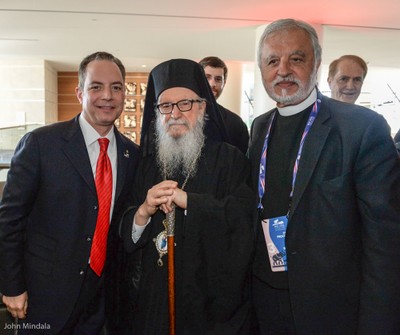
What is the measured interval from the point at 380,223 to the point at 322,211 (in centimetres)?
23

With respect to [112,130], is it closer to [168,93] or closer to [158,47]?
[168,93]

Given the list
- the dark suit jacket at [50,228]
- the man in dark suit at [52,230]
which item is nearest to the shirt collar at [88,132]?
the man in dark suit at [52,230]

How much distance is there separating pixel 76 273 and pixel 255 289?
0.98m

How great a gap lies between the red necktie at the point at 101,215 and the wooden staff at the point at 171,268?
1.63 ft

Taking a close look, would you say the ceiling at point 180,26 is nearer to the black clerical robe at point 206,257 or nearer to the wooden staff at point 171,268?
the black clerical robe at point 206,257

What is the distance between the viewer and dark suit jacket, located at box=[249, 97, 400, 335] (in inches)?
63.4

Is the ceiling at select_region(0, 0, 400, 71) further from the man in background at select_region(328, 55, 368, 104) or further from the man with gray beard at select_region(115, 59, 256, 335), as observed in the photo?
the man with gray beard at select_region(115, 59, 256, 335)

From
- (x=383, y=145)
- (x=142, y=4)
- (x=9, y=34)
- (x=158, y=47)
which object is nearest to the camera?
(x=383, y=145)

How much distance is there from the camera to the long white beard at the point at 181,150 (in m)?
2.06

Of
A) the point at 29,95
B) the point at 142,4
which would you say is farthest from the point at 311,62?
the point at 29,95

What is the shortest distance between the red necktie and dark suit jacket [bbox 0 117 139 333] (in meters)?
0.05

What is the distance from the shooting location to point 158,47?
33.0 ft

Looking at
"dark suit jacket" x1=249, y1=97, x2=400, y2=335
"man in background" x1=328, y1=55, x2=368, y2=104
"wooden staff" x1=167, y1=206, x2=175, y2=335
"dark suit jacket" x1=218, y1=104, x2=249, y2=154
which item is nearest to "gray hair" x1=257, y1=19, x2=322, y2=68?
"dark suit jacket" x1=249, y1=97, x2=400, y2=335

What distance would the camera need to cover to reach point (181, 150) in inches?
81.0
